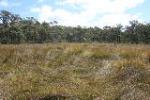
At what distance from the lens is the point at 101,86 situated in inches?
377

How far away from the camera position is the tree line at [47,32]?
50.6 m

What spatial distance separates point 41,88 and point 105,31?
159 feet

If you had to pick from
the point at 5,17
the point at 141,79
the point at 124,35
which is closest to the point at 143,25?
the point at 124,35

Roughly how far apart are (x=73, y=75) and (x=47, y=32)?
50930mm

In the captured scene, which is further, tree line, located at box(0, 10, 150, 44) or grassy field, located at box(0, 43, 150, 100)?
tree line, located at box(0, 10, 150, 44)

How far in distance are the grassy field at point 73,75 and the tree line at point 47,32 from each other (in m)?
32.2

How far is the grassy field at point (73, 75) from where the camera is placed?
338 inches

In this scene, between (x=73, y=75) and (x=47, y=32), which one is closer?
(x=73, y=75)

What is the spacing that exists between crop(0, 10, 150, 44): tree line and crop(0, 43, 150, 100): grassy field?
3215 cm

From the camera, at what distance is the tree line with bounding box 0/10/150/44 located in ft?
166

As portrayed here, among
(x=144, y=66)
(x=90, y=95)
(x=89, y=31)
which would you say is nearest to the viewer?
(x=90, y=95)

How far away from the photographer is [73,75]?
11.1 metres

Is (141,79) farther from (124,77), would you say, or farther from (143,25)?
(143,25)

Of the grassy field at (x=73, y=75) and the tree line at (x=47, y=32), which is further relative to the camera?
the tree line at (x=47, y=32)
